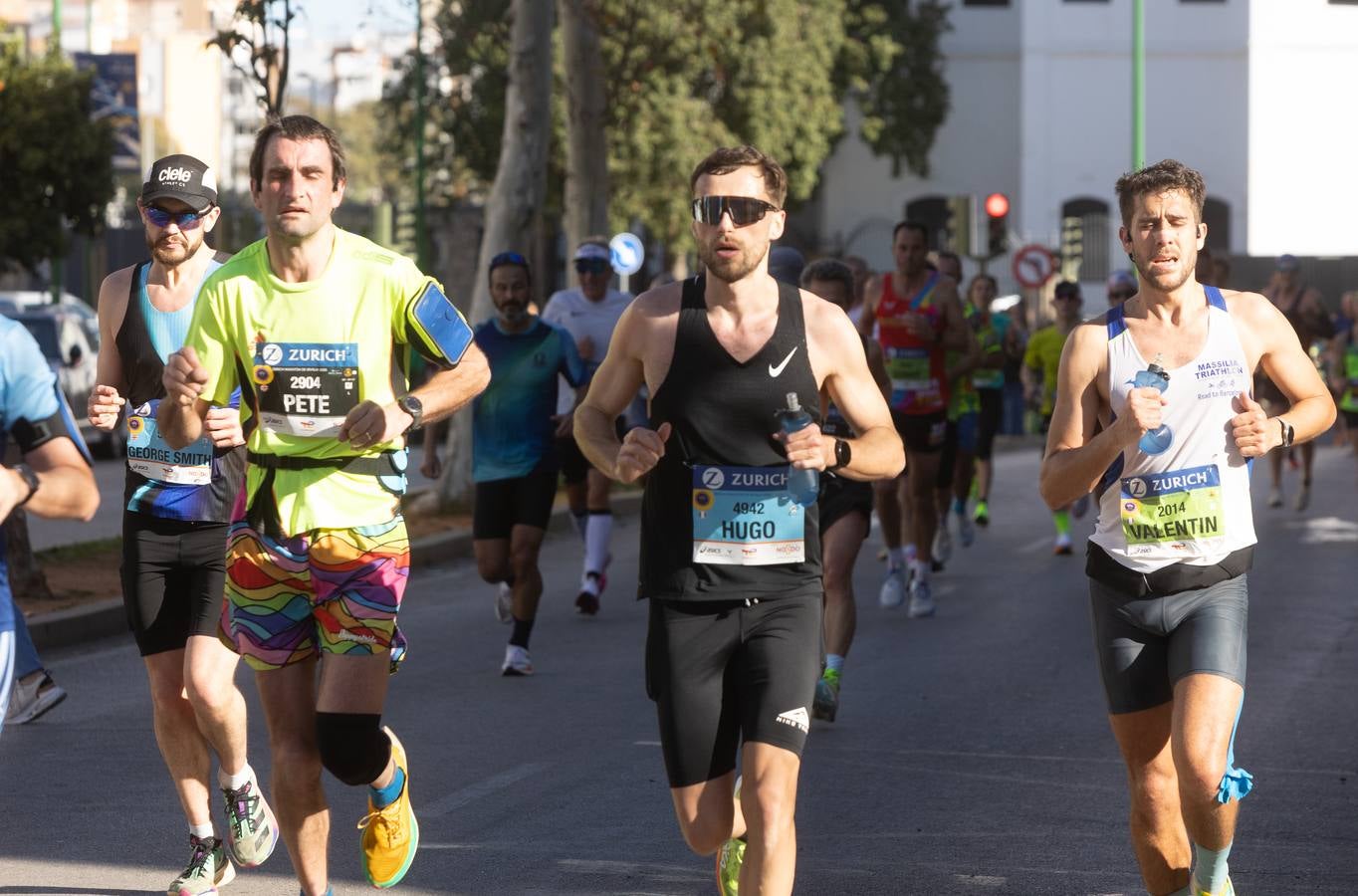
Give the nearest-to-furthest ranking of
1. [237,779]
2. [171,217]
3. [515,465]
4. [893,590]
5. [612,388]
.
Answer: [612,388] → [237,779] → [171,217] → [515,465] → [893,590]

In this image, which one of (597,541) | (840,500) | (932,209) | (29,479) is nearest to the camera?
(29,479)

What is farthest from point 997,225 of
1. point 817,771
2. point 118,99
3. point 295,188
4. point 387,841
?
point 295,188

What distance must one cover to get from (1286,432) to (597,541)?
7694 mm

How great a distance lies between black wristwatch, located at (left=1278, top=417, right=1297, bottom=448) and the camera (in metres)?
5.54

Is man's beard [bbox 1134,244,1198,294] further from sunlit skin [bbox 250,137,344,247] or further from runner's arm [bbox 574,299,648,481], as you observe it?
sunlit skin [bbox 250,137,344,247]

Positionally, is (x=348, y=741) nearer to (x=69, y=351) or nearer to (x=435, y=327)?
(x=435, y=327)

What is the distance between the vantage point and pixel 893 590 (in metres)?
12.9

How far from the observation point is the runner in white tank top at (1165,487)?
5.37 meters

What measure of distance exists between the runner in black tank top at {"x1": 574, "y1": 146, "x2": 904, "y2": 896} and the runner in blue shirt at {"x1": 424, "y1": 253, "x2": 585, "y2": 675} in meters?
5.18

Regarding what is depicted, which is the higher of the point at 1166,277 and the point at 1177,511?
the point at 1166,277

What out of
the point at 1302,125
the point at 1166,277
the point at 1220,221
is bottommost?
the point at 1166,277

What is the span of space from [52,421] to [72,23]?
113 meters

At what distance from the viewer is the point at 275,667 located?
549cm

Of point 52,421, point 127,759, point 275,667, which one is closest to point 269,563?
point 275,667
